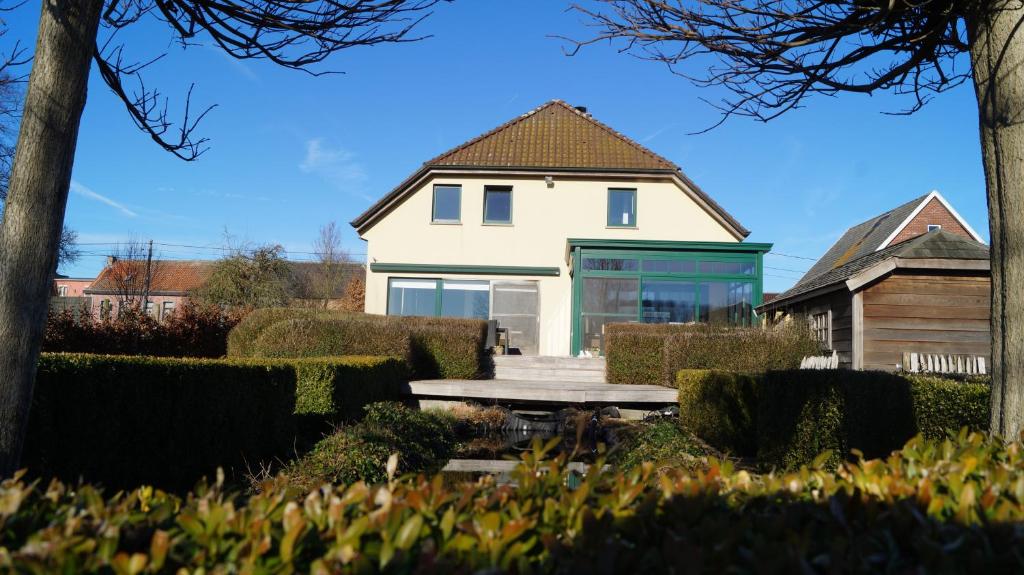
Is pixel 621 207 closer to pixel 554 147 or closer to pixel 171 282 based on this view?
pixel 554 147

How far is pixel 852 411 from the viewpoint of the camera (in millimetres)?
6324

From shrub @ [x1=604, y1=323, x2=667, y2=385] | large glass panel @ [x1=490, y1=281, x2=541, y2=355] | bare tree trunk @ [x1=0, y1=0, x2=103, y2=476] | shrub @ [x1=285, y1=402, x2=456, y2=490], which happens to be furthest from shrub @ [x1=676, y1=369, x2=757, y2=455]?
large glass panel @ [x1=490, y1=281, x2=541, y2=355]

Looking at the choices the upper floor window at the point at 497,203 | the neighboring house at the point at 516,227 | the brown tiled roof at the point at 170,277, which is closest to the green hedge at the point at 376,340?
the neighboring house at the point at 516,227

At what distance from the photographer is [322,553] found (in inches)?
68.0

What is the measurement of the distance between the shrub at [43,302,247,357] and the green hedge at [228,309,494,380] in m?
1.79

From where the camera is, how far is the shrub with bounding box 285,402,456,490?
21.9 ft

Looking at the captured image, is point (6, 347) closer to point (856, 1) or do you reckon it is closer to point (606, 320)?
point (856, 1)

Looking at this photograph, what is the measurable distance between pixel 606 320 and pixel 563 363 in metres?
2.84

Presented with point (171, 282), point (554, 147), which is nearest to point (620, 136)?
point (554, 147)

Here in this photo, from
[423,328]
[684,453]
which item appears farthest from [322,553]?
[423,328]

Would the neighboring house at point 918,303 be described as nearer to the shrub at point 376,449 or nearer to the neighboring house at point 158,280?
the shrub at point 376,449

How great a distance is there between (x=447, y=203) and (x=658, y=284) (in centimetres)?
734

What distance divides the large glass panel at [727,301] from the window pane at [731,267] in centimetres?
31

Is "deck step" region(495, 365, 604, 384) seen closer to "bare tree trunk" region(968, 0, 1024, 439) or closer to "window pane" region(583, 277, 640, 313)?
"window pane" region(583, 277, 640, 313)
